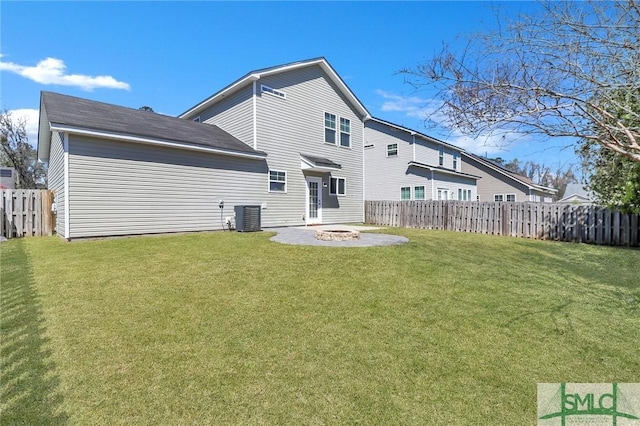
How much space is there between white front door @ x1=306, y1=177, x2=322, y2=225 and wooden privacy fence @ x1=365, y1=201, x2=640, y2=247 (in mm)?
3569

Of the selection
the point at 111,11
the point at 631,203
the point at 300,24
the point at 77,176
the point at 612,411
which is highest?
the point at 300,24

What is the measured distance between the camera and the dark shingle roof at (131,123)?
8.99m

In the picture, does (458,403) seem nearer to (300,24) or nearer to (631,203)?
(631,203)

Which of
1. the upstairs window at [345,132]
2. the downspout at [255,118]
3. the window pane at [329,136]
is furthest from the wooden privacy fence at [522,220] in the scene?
the downspout at [255,118]

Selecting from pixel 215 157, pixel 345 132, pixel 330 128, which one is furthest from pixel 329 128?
pixel 215 157

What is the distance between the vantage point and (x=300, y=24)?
36.6ft

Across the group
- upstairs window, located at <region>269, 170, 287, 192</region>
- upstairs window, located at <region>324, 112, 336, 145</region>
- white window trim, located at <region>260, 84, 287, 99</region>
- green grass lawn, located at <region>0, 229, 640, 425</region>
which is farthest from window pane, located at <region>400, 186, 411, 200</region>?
green grass lawn, located at <region>0, 229, 640, 425</region>

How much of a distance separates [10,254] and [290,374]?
8089 mm

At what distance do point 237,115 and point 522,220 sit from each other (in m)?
12.5

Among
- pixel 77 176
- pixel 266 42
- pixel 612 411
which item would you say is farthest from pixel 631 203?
pixel 77 176

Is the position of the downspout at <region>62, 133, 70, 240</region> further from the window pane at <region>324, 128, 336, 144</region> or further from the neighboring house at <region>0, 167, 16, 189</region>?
the neighboring house at <region>0, 167, 16, 189</region>

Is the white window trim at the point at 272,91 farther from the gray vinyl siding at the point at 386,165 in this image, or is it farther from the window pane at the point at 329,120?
the gray vinyl siding at the point at 386,165

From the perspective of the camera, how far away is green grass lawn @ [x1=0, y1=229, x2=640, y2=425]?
2.09 metres

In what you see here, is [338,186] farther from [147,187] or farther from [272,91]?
[147,187]
